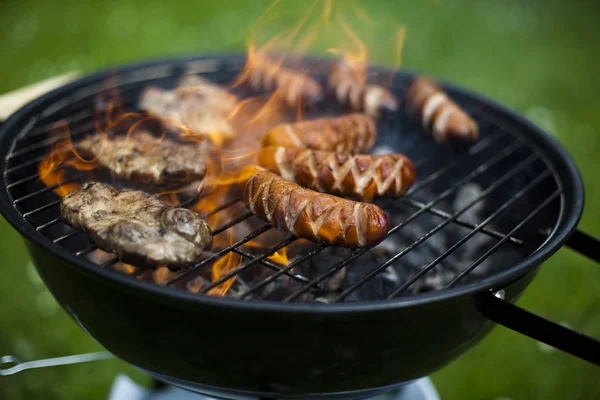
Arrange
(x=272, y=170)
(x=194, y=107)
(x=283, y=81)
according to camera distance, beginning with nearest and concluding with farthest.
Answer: (x=272, y=170)
(x=194, y=107)
(x=283, y=81)

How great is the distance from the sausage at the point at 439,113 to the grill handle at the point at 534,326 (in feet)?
3.79

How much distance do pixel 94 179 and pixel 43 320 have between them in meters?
1.91

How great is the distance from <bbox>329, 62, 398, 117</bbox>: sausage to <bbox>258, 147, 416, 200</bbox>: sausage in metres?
0.77

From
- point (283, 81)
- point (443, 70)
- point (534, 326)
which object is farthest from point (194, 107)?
point (443, 70)

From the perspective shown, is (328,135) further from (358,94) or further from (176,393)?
(176,393)

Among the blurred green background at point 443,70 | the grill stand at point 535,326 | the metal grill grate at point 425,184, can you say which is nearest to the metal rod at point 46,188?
the metal grill grate at point 425,184

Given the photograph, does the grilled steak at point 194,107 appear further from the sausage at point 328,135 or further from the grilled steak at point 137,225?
the grilled steak at point 137,225

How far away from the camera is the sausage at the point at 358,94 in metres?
3.24

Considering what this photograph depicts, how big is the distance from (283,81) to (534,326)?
1959mm

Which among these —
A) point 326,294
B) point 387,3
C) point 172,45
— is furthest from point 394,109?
point 387,3

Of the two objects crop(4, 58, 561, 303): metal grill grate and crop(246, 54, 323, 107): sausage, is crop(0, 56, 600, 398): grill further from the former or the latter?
crop(246, 54, 323, 107): sausage

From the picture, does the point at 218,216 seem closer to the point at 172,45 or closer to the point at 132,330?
the point at 132,330

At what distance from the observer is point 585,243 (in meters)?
2.55

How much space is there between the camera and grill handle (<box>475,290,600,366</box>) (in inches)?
77.7
